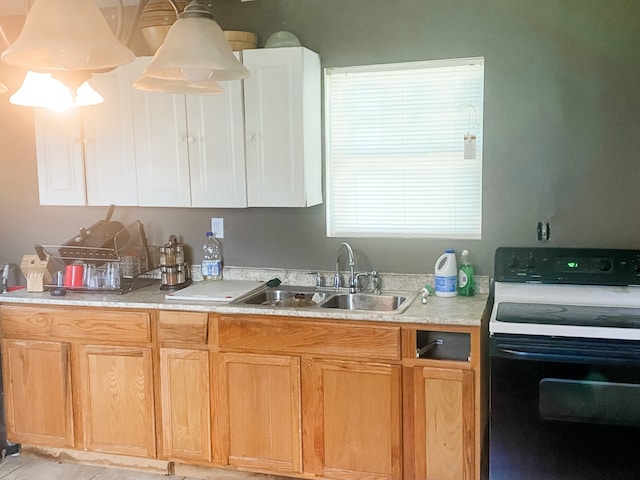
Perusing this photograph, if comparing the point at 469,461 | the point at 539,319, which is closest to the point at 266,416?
the point at 469,461

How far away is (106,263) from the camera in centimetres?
342

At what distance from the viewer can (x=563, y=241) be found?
3.07 m

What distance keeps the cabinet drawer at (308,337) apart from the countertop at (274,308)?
1.6 inches

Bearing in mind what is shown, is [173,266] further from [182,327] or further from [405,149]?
[405,149]

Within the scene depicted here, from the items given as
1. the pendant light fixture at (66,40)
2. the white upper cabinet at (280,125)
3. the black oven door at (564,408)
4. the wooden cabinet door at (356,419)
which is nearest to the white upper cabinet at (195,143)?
the white upper cabinet at (280,125)

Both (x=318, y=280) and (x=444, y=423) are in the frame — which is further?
(x=318, y=280)

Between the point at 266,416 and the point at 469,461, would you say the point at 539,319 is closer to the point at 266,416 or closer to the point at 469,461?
the point at 469,461

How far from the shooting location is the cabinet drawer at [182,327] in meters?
3.04

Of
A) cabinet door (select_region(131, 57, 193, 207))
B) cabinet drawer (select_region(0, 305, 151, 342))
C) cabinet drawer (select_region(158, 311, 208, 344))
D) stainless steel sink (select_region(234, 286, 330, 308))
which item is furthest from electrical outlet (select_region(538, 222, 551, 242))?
cabinet drawer (select_region(0, 305, 151, 342))

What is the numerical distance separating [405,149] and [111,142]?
1.53m

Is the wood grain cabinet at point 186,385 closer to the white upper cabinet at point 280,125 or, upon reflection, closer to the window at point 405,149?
the white upper cabinet at point 280,125

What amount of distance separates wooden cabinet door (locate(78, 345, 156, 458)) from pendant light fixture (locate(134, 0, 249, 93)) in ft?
5.10

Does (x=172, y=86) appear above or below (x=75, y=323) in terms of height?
above

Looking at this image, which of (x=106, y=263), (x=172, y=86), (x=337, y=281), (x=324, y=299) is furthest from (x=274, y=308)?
(x=172, y=86)
